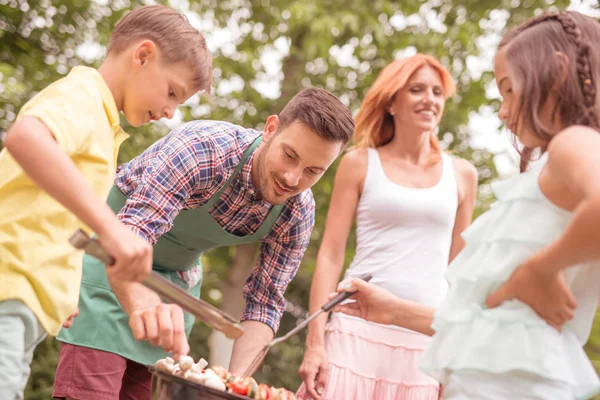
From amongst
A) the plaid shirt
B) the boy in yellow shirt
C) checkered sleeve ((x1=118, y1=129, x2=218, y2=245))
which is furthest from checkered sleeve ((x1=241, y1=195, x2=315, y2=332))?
the boy in yellow shirt

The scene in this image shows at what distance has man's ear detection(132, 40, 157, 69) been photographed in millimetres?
1835

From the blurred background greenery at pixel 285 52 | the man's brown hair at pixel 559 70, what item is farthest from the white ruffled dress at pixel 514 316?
the blurred background greenery at pixel 285 52

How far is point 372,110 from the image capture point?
114 inches

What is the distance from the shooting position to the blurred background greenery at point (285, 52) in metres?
5.12

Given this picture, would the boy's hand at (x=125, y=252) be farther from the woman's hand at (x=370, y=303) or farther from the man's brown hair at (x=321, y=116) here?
the man's brown hair at (x=321, y=116)

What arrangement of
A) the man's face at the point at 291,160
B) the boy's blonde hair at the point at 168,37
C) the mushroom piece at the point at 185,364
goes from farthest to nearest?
1. the man's face at the point at 291,160
2. the boy's blonde hair at the point at 168,37
3. the mushroom piece at the point at 185,364

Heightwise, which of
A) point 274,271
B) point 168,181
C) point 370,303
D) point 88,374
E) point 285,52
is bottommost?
point 88,374

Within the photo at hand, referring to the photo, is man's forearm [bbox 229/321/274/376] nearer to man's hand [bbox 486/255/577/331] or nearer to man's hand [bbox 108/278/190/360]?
man's hand [bbox 108/278/190/360]

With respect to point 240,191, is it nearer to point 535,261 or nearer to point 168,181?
point 168,181

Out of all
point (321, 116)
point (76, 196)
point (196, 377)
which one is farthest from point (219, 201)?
point (76, 196)

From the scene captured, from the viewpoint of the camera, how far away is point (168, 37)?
190cm

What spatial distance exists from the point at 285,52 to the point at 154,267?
169 inches

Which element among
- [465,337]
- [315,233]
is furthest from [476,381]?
[315,233]

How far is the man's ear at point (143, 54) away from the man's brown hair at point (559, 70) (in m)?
0.87
